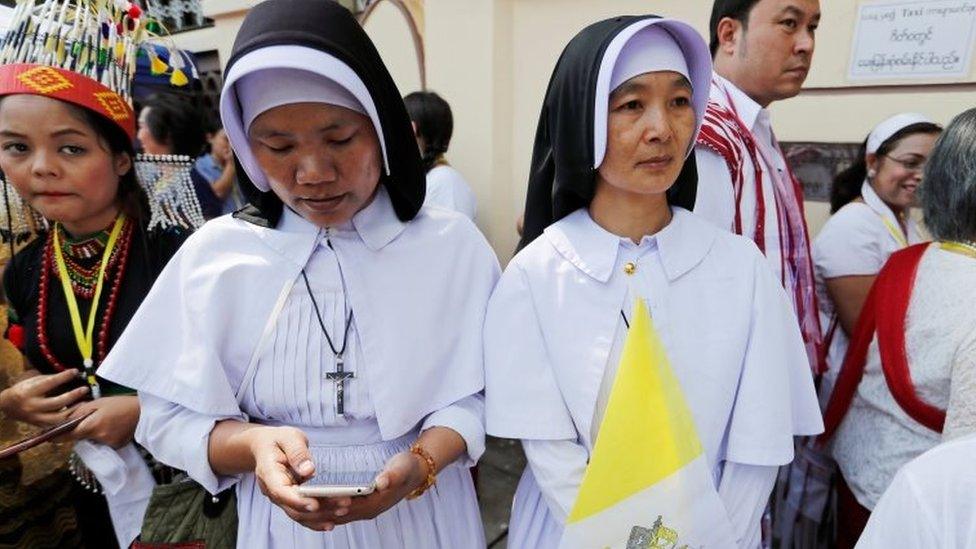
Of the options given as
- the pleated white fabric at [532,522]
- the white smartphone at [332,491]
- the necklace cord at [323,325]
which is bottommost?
the pleated white fabric at [532,522]

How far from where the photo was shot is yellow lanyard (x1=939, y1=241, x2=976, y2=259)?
161 cm

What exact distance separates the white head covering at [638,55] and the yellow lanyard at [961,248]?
3.23 feet

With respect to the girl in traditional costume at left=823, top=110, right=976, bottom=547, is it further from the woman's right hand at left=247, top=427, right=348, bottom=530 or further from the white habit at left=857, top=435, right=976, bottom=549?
the woman's right hand at left=247, top=427, right=348, bottom=530

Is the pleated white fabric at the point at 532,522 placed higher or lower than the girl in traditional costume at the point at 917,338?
lower

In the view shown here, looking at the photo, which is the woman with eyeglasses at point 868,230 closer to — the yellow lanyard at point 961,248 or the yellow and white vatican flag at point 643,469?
the yellow lanyard at point 961,248

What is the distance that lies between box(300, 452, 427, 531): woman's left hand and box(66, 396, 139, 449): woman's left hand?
827mm

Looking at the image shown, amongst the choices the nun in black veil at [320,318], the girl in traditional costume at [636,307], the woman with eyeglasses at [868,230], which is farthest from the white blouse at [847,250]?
the nun in black veil at [320,318]

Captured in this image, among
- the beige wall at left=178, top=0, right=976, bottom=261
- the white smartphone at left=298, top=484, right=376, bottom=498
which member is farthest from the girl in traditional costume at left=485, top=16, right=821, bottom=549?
the beige wall at left=178, top=0, right=976, bottom=261

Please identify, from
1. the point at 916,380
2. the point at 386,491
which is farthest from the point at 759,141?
the point at 386,491

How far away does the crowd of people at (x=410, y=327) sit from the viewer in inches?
45.9

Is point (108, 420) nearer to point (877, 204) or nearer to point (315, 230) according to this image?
point (315, 230)

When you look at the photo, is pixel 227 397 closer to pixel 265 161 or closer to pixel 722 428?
pixel 265 161

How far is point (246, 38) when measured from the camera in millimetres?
1190

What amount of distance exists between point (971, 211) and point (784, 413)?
2.97 ft
